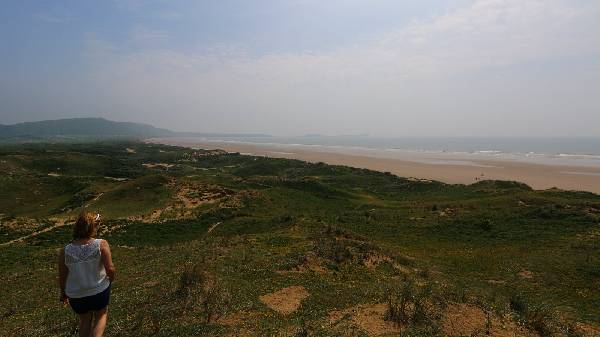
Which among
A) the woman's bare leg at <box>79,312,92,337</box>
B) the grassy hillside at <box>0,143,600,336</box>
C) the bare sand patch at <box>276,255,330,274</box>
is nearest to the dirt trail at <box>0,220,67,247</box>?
the grassy hillside at <box>0,143,600,336</box>

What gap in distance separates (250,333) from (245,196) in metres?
37.1

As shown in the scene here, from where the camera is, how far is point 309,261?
19781 millimetres

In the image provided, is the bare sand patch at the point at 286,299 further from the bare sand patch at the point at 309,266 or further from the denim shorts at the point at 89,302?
the denim shorts at the point at 89,302

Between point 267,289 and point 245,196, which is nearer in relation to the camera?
point 267,289

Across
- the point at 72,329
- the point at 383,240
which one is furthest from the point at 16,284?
the point at 383,240

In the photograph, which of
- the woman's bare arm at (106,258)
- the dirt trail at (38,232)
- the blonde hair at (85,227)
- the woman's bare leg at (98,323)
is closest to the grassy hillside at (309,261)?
the dirt trail at (38,232)

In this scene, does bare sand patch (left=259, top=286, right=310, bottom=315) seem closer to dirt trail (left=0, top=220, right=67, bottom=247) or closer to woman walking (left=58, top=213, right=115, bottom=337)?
woman walking (left=58, top=213, right=115, bottom=337)

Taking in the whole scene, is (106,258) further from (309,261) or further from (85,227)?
(309,261)

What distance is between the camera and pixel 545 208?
38250mm

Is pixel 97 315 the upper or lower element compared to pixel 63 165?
upper

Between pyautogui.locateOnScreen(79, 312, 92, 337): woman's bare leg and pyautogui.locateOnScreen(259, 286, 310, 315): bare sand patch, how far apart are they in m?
6.93

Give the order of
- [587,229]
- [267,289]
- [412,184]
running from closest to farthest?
[267,289], [587,229], [412,184]

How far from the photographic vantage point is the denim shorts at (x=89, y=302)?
675cm

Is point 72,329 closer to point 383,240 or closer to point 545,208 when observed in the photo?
point 383,240
